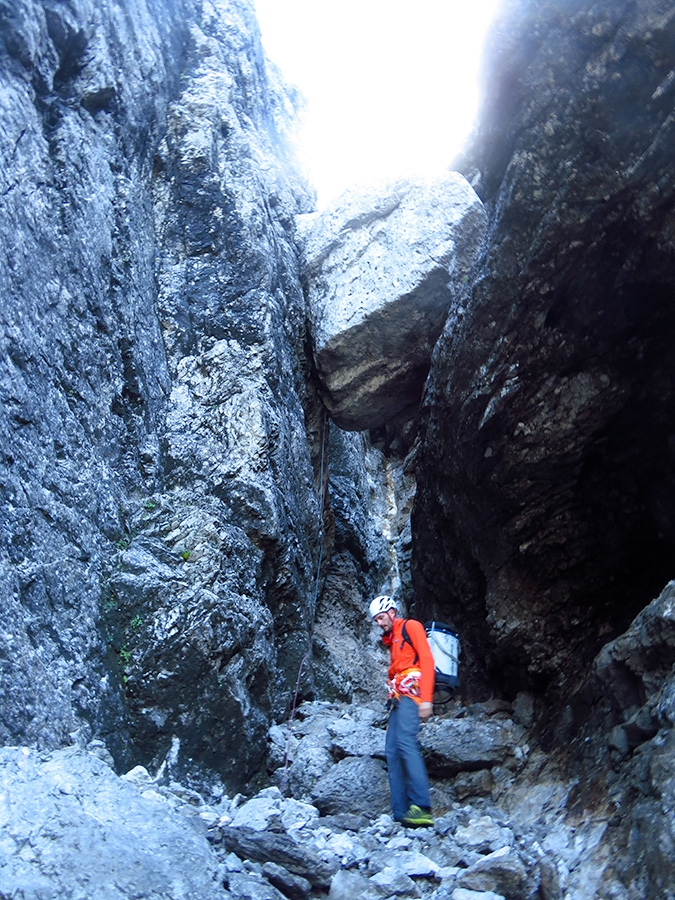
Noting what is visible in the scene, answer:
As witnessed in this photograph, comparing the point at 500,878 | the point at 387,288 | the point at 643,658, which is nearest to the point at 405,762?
the point at 500,878

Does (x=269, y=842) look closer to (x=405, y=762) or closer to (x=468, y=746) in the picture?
(x=405, y=762)

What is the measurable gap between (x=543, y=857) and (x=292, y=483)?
6.52m

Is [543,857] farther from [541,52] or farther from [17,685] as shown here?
[541,52]

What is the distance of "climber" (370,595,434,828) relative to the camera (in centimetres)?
566

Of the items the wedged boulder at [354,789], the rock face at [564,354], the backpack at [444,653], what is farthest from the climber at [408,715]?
the rock face at [564,354]

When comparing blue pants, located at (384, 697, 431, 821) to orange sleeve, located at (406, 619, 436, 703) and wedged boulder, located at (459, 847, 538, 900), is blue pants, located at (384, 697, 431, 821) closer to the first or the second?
orange sleeve, located at (406, 619, 436, 703)

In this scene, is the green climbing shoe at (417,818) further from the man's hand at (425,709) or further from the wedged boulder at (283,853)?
the wedged boulder at (283,853)

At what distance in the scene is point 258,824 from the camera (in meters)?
4.94

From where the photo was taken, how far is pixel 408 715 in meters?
6.04

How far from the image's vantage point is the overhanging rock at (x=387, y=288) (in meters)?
11.4

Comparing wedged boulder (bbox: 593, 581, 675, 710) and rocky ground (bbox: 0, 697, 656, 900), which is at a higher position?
wedged boulder (bbox: 593, 581, 675, 710)

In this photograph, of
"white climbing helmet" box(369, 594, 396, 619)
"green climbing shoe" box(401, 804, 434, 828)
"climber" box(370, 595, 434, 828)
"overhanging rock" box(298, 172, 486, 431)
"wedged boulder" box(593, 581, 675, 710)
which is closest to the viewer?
"wedged boulder" box(593, 581, 675, 710)

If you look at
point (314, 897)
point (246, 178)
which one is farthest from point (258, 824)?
point (246, 178)

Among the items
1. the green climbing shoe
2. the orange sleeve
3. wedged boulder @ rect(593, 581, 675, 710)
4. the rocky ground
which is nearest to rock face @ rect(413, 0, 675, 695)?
wedged boulder @ rect(593, 581, 675, 710)
